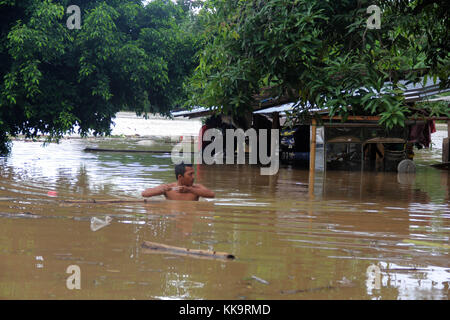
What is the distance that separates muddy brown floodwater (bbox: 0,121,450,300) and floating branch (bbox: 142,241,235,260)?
91mm

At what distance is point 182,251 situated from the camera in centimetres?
545

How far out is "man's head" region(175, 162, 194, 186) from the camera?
8.31 metres

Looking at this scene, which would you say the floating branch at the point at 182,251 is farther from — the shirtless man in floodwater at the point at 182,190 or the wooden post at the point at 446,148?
the wooden post at the point at 446,148

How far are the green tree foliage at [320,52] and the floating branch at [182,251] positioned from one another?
4331mm

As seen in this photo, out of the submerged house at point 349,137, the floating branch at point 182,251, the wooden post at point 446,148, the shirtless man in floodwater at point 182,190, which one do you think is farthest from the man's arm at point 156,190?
the wooden post at point 446,148

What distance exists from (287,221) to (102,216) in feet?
7.89

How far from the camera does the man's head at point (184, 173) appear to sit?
8312 millimetres

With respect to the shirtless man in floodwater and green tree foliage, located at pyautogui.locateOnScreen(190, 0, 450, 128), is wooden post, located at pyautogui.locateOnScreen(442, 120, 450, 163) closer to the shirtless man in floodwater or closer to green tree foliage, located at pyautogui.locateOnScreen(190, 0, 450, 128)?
green tree foliage, located at pyautogui.locateOnScreen(190, 0, 450, 128)

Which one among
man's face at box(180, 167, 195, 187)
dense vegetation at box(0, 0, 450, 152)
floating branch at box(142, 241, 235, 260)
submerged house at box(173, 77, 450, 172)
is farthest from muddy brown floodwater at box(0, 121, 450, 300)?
submerged house at box(173, 77, 450, 172)

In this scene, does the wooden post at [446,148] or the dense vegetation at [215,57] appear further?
the wooden post at [446,148]

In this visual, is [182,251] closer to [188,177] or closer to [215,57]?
[188,177]

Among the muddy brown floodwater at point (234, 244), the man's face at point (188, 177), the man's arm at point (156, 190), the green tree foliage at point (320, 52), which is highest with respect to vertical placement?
the green tree foliage at point (320, 52)

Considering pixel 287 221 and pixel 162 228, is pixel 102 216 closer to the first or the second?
pixel 162 228

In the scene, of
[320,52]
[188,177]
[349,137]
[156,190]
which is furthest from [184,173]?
[349,137]
